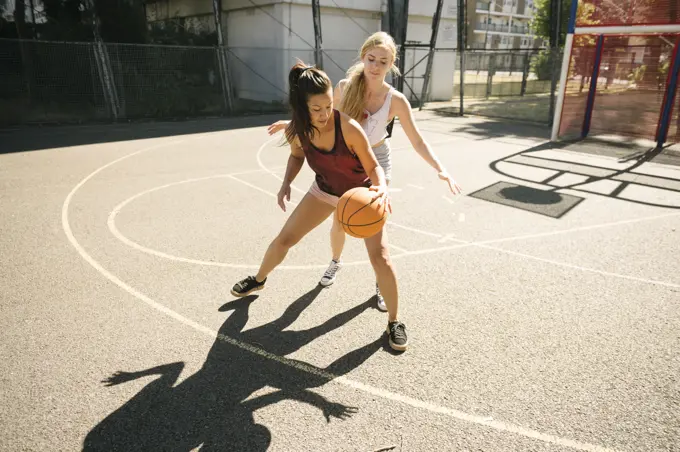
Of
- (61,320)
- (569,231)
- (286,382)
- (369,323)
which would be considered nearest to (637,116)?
(569,231)

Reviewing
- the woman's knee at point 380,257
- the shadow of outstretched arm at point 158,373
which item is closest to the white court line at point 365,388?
the shadow of outstretched arm at point 158,373

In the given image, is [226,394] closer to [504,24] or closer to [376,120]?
[376,120]

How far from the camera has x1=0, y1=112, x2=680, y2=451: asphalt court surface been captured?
2.87 meters

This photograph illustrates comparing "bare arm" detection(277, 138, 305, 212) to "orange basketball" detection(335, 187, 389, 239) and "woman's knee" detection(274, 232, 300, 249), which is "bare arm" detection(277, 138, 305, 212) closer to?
"woman's knee" detection(274, 232, 300, 249)

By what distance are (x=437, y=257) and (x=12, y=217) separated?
601 centimetres

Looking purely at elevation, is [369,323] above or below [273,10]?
below

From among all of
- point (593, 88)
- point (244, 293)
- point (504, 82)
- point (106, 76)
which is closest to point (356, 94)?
point (244, 293)

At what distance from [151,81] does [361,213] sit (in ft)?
53.1

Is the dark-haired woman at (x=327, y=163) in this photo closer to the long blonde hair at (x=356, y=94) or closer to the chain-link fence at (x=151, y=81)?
the long blonde hair at (x=356, y=94)

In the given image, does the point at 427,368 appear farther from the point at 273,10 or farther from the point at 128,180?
the point at 273,10

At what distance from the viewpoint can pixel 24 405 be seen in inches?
118

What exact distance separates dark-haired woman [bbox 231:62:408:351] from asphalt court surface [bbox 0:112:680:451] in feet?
2.00

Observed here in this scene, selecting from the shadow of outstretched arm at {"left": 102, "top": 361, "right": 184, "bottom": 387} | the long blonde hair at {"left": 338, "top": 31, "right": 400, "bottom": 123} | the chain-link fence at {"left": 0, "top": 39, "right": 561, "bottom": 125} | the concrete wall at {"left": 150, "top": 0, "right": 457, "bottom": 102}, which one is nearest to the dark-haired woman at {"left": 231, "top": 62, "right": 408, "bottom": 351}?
the long blonde hair at {"left": 338, "top": 31, "right": 400, "bottom": 123}

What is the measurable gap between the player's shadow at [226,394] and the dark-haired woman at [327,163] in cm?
62
